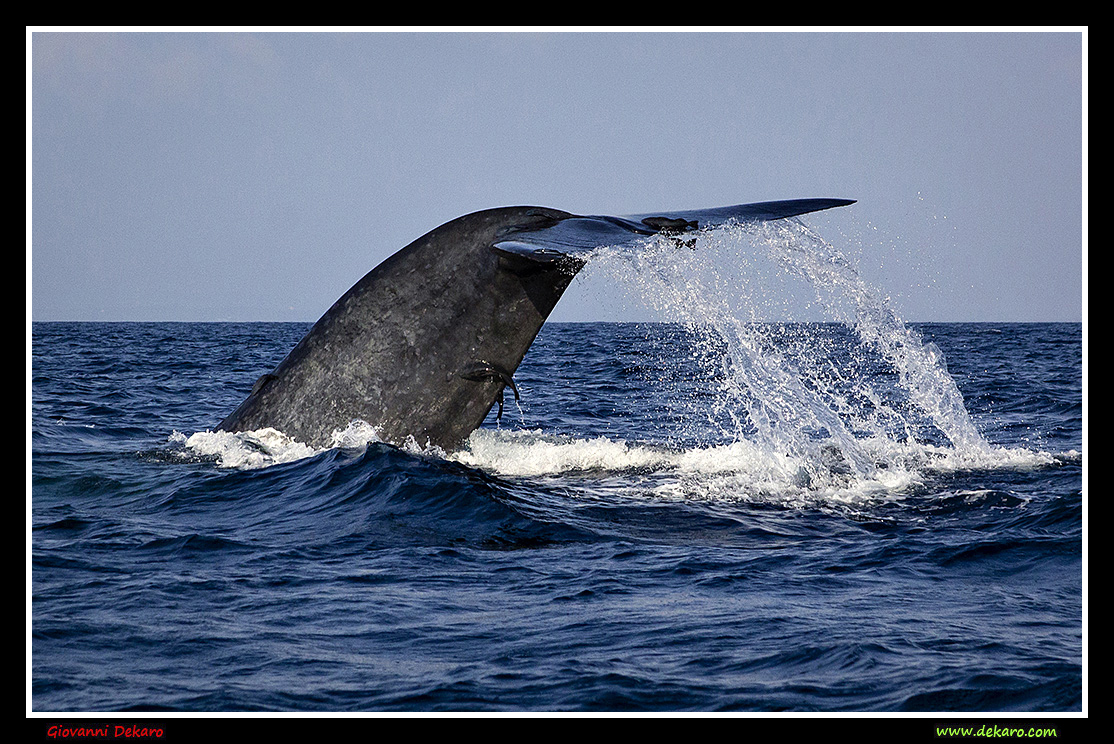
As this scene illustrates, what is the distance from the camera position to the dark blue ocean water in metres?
4.39

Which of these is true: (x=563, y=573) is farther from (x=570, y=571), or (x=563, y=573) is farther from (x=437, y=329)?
(x=437, y=329)

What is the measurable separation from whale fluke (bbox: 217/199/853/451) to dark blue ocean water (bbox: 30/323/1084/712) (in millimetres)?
373

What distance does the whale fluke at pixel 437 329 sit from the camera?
791 centimetres

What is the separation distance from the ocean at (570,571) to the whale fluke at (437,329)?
346 mm

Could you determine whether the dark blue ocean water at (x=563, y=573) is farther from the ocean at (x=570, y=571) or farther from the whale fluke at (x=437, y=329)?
the whale fluke at (x=437, y=329)

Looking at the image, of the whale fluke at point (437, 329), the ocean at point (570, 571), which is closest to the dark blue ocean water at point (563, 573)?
the ocean at point (570, 571)

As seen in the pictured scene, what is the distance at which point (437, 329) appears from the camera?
793cm

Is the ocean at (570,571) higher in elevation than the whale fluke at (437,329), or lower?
lower

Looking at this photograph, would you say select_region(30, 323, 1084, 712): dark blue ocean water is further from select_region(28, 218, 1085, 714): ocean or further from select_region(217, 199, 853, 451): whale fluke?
select_region(217, 199, 853, 451): whale fluke

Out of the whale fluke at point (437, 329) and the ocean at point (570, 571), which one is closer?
the ocean at point (570, 571)

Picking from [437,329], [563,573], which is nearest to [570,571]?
[563,573]

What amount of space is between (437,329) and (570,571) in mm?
2543

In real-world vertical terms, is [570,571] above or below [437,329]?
below
